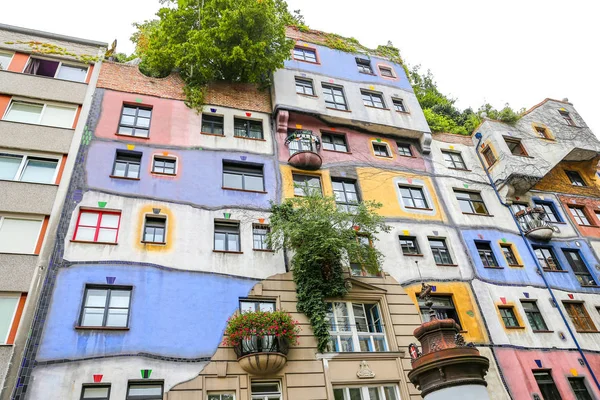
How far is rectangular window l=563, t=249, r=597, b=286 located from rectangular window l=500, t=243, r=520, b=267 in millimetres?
3382

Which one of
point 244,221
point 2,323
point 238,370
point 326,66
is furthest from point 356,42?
point 2,323

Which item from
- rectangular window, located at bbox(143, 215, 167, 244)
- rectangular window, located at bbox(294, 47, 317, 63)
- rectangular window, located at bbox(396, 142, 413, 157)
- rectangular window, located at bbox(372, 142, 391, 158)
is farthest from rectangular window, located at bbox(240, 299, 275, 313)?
rectangular window, located at bbox(294, 47, 317, 63)

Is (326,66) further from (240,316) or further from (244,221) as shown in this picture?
(240,316)

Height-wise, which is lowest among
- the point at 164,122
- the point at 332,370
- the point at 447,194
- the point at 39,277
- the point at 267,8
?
the point at 332,370

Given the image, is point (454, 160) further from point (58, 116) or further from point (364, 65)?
point (58, 116)

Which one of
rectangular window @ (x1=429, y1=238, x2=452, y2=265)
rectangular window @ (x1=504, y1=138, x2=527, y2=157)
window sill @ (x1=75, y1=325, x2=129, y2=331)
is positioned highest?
rectangular window @ (x1=504, y1=138, x2=527, y2=157)

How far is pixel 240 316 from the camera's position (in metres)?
13.4

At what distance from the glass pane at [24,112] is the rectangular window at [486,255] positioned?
1906cm

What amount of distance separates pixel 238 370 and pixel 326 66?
1687 centimetres

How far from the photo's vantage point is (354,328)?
15.4 m

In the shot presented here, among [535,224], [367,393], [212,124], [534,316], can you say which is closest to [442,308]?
[534,316]

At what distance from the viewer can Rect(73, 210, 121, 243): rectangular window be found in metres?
14.5

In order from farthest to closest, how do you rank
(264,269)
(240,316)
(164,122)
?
(164,122)
(264,269)
(240,316)

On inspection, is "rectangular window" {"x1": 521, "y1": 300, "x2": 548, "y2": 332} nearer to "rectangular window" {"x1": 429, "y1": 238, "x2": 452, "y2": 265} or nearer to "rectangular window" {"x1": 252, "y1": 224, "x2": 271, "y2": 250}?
"rectangular window" {"x1": 429, "y1": 238, "x2": 452, "y2": 265}
